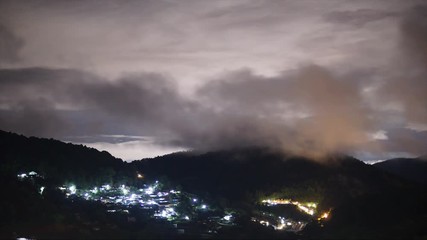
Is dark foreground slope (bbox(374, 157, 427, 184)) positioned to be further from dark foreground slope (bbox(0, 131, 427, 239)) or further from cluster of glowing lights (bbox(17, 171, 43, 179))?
cluster of glowing lights (bbox(17, 171, 43, 179))

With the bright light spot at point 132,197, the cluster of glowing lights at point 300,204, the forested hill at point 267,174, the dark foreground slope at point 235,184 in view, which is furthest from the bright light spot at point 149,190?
the cluster of glowing lights at point 300,204

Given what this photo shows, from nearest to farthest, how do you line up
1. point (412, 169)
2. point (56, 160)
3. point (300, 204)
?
point (56, 160), point (300, 204), point (412, 169)

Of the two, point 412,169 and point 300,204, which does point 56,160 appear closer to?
point 300,204

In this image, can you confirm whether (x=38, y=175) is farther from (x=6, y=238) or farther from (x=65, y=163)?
(x=6, y=238)

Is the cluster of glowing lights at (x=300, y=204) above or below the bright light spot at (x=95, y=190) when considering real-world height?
below

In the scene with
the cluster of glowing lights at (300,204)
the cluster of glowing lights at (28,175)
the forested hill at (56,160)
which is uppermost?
the forested hill at (56,160)

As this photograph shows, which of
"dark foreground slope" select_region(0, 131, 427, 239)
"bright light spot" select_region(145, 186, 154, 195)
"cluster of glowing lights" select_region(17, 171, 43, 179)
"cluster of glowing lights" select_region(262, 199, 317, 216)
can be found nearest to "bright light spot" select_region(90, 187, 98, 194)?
"dark foreground slope" select_region(0, 131, 427, 239)

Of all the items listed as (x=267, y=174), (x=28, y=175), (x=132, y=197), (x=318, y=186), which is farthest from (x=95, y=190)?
(x=318, y=186)

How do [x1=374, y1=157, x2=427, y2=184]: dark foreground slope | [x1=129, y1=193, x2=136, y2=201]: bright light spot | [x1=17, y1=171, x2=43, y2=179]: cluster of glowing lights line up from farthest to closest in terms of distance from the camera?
1. [x1=374, y1=157, x2=427, y2=184]: dark foreground slope
2. [x1=129, y1=193, x2=136, y2=201]: bright light spot
3. [x1=17, y1=171, x2=43, y2=179]: cluster of glowing lights

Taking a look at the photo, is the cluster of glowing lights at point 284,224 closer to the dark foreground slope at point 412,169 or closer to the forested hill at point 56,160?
the forested hill at point 56,160
